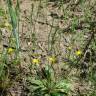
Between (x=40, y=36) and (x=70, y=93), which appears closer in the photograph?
(x=70, y=93)

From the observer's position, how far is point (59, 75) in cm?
274

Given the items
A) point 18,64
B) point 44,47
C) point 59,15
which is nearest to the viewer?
point 18,64

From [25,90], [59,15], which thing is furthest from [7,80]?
[59,15]

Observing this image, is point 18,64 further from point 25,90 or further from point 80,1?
point 80,1

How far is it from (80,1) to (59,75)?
45.4 inches

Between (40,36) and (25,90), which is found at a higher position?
(40,36)

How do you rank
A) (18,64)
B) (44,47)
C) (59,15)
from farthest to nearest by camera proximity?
1. (59,15)
2. (44,47)
3. (18,64)

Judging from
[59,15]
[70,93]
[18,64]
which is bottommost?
[70,93]

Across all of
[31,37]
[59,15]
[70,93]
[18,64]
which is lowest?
[70,93]

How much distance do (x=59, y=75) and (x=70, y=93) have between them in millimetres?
207

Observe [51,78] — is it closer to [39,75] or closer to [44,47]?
[39,75]

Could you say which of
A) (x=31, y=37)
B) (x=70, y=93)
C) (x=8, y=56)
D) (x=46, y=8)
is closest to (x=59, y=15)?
(x=46, y=8)

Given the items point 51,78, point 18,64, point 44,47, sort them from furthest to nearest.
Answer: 1. point 44,47
2. point 18,64
3. point 51,78

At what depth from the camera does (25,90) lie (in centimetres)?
265
